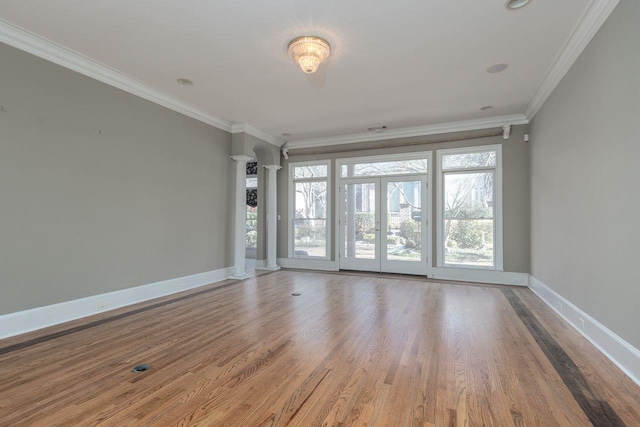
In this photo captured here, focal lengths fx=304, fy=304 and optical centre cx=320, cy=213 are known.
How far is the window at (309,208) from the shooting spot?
267 inches

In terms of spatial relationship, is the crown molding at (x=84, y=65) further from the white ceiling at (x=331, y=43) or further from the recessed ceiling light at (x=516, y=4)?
the recessed ceiling light at (x=516, y=4)

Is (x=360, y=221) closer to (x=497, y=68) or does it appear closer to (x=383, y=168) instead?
(x=383, y=168)

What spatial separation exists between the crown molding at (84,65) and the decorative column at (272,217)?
7.64ft

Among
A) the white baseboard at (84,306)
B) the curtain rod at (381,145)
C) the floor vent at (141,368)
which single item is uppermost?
the curtain rod at (381,145)

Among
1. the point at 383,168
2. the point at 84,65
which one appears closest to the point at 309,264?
the point at 383,168

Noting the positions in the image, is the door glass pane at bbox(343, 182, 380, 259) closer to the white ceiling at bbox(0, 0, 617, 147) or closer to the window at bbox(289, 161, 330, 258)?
the window at bbox(289, 161, 330, 258)

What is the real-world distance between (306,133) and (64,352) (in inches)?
200

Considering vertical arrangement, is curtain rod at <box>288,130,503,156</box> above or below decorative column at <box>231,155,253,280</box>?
above

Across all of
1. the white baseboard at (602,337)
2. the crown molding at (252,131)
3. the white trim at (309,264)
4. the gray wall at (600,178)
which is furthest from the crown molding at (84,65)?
the white baseboard at (602,337)

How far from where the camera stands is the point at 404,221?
6.07m

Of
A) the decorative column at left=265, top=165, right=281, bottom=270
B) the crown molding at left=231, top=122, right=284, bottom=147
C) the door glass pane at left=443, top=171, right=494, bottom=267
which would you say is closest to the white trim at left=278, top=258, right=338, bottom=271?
the decorative column at left=265, top=165, right=281, bottom=270

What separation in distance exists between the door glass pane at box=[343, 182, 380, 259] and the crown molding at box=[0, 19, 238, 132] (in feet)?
11.2

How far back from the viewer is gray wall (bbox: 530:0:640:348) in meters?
2.17

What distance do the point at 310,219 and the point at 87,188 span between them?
167 inches
